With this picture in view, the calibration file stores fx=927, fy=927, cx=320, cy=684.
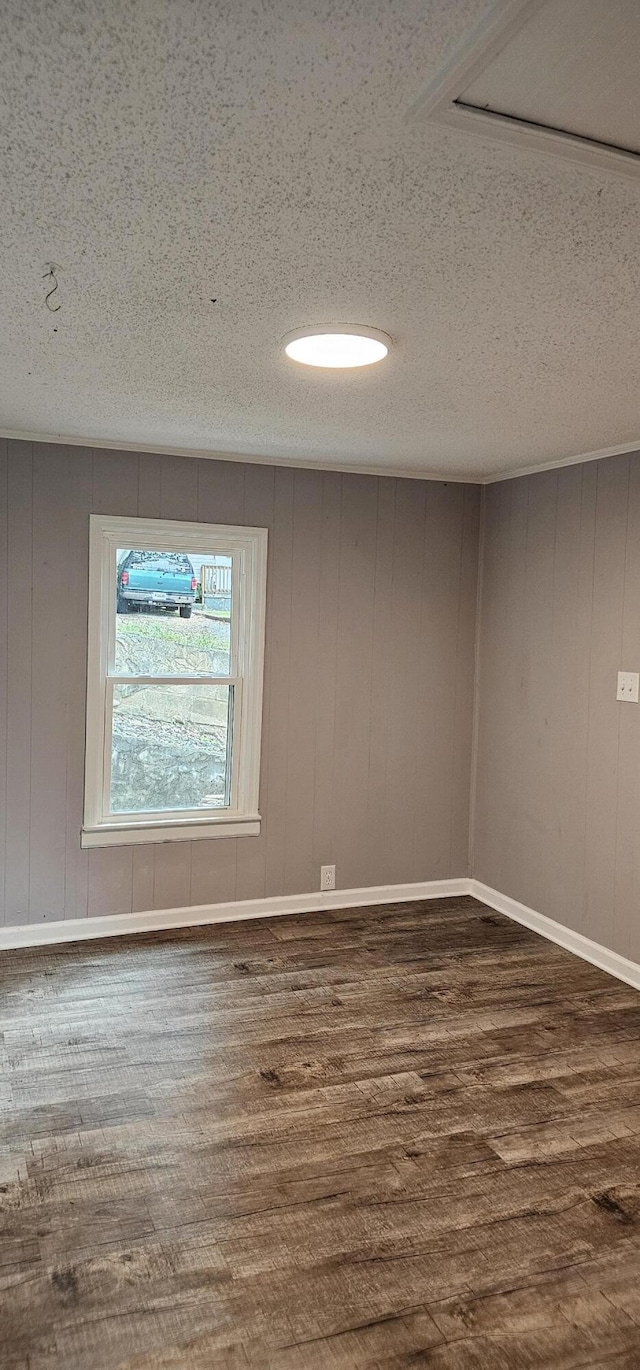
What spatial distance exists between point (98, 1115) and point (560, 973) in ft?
6.80

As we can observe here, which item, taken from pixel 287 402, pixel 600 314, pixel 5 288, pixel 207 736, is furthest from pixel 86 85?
pixel 207 736

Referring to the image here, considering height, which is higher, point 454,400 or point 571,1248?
point 454,400

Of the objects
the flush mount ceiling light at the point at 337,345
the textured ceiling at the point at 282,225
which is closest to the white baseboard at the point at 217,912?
the textured ceiling at the point at 282,225

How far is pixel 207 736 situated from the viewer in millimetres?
4492

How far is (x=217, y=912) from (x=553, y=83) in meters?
3.82

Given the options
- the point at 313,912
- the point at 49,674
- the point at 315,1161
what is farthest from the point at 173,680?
the point at 315,1161

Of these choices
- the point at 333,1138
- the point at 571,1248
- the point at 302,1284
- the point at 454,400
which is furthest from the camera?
the point at 454,400

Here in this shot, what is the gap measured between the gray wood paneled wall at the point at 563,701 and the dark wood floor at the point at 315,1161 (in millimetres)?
510

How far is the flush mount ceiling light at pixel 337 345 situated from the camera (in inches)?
96.2

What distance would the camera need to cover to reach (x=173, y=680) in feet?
14.3

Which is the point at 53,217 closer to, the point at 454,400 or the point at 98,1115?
the point at 454,400

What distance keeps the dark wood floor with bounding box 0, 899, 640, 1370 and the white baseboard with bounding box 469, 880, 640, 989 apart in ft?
0.28

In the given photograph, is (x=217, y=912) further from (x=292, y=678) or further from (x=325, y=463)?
(x=325, y=463)

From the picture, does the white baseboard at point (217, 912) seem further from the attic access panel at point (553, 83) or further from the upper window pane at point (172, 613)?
the attic access panel at point (553, 83)
